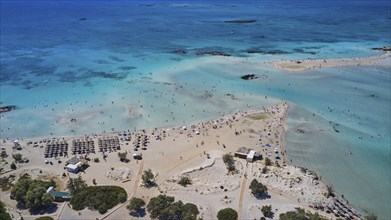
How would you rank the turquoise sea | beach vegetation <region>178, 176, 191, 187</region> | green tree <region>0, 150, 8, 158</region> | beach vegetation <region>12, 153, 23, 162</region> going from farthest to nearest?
the turquoise sea → green tree <region>0, 150, 8, 158</region> → beach vegetation <region>12, 153, 23, 162</region> → beach vegetation <region>178, 176, 191, 187</region>

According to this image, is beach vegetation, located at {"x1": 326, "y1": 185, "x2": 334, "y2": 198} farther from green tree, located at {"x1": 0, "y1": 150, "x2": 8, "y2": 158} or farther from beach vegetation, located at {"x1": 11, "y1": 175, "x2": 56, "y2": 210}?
green tree, located at {"x1": 0, "y1": 150, "x2": 8, "y2": 158}

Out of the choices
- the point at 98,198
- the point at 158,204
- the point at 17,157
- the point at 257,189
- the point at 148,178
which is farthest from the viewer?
the point at 17,157

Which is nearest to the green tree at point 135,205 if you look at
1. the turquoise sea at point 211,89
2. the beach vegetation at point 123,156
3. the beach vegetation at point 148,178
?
the beach vegetation at point 148,178

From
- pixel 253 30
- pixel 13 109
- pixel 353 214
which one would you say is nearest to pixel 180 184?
pixel 353 214

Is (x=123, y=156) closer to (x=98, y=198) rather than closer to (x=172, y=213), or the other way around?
(x=98, y=198)

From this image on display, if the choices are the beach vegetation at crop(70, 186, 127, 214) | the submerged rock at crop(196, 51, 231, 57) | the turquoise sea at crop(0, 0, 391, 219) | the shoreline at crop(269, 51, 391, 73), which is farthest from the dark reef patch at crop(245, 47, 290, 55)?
the beach vegetation at crop(70, 186, 127, 214)

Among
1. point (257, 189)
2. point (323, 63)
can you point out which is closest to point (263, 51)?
point (323, 63)
